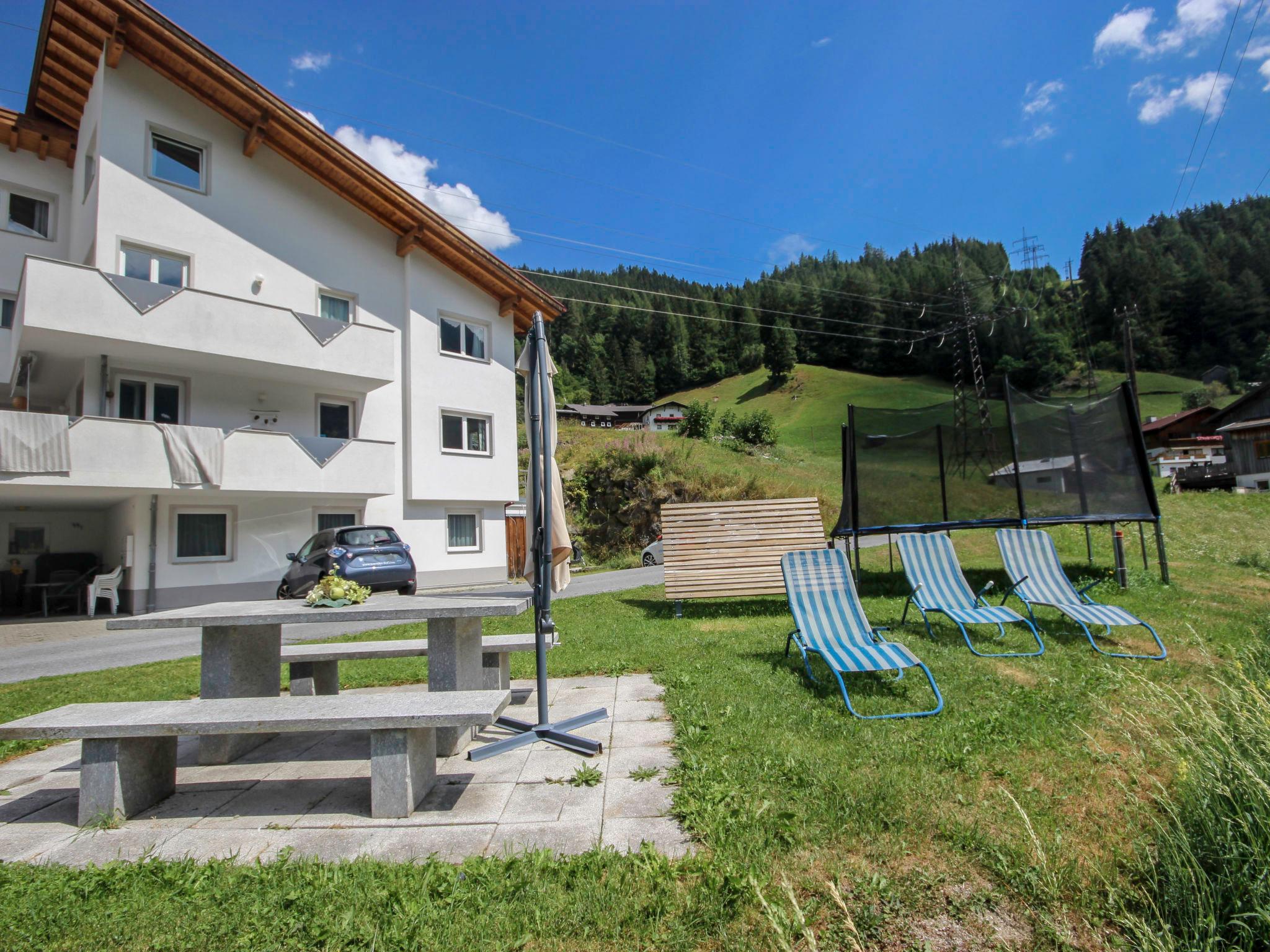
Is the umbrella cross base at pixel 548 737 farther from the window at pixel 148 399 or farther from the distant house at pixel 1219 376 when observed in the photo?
the distant house at pixel 1219 376

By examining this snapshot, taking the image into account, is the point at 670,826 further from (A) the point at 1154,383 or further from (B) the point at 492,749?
(A) the point at 1154,383

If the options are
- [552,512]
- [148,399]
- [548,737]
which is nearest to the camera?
[548,737]

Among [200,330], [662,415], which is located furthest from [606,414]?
[200,330]

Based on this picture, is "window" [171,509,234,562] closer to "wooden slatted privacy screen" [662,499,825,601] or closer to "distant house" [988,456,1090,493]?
"wooden slatted privacy screen" [662,499,825,601]

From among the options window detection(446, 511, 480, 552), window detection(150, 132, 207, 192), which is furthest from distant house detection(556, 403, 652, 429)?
window detection(150, 132, 207, 192)

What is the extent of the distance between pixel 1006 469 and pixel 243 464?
15710mm

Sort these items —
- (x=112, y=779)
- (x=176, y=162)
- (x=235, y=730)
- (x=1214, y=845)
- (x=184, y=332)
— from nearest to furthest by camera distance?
(x=1214, y=845), (x=235, y=730), (x=112, y=779), (x=184, y=332), (x=176, y=162)

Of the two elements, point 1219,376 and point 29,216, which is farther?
point 1219,376

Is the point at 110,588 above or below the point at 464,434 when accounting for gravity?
below

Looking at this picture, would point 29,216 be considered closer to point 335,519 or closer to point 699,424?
point 335,519

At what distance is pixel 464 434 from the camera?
71.1ft

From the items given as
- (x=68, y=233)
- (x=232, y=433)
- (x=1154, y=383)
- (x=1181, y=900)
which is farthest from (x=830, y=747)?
(x=1154, y=383)

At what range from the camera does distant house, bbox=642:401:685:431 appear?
255 ft

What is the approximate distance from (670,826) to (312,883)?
1522 mm
